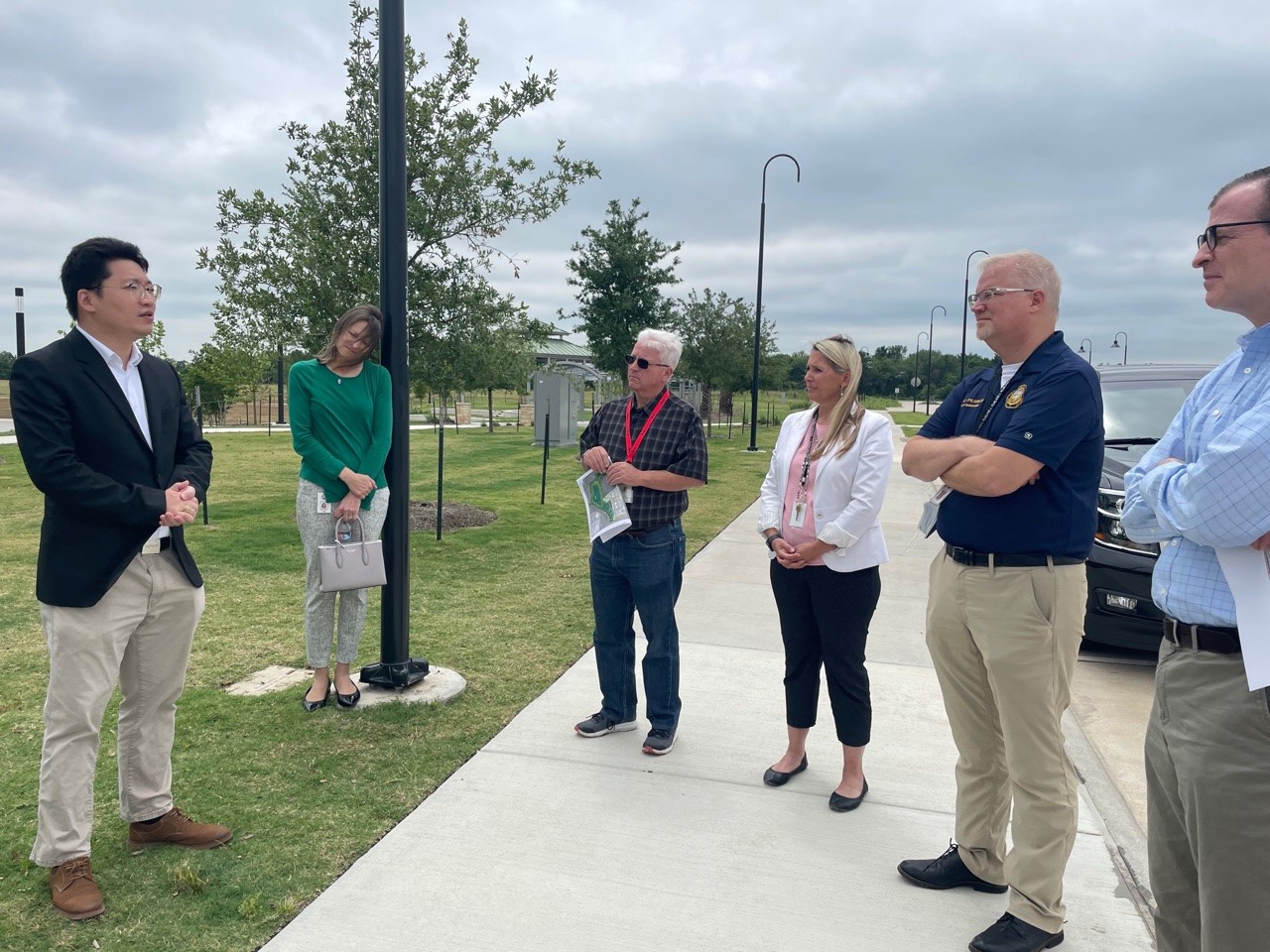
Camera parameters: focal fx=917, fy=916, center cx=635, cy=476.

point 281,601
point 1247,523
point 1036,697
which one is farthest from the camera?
point 281,601

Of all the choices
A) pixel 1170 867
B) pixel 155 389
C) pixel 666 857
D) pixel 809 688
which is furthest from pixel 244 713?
pixel 1170 867

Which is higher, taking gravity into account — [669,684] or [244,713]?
[669,684]

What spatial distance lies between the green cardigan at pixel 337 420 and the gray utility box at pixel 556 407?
47.3ft

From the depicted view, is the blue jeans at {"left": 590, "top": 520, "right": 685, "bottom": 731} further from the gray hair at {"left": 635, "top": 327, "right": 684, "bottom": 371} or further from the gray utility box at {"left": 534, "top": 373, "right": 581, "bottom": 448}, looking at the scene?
the gray utility box at {"left": 534, "top": 373, "right": 581, "bottom": 448}

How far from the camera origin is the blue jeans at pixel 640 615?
4.25m

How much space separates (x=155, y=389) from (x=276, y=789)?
172cm

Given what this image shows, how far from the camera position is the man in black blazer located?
9.48 feet

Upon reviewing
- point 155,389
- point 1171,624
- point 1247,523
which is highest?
point 155,389

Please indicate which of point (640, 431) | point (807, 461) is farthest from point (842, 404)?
point (640, 431)

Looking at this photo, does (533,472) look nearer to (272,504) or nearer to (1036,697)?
(272,504)

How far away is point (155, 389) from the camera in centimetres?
321

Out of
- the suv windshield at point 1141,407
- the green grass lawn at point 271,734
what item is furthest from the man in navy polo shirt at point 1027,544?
the suv windshield at point 1141,407

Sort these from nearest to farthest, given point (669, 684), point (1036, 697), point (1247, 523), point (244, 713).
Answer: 1. point (1247, 523)
2. point (1036, 697)
3. point (669, 684)
4. point (244, 713)

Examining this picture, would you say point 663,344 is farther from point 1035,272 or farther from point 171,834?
point 171,834
